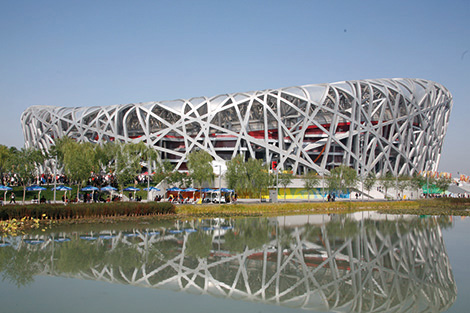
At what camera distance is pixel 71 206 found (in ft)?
90.6

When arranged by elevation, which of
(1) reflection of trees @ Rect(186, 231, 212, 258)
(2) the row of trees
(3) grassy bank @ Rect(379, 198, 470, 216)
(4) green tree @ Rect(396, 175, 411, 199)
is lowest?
(3) grassy bank @ Rect(379, 198, 470, 216)

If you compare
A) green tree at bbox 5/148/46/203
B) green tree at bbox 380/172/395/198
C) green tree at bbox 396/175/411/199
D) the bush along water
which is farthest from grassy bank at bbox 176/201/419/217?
green tree at bbox 5/148/46/203

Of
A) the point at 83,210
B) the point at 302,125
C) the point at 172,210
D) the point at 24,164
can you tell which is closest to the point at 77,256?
the point at 83,210

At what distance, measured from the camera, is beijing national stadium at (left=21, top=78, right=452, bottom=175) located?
208ft

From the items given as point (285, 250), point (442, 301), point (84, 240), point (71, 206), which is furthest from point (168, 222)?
point (442, 301)

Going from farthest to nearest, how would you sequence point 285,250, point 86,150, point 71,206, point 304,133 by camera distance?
point 304,133 < point 86,150 < point 71,206 < point 285,250

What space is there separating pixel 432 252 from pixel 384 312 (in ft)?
28.6

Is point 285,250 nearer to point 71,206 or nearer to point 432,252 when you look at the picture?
point 432,252

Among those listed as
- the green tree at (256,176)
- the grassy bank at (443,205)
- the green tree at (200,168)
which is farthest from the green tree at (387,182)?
the green tree at (200,168)

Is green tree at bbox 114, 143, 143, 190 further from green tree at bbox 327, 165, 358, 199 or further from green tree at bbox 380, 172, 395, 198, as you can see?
green tree at bbox 380, 172, 395, 198

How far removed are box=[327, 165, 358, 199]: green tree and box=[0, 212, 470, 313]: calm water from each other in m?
28.5

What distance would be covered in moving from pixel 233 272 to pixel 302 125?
171ft

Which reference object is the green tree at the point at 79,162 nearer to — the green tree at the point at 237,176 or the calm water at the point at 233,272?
the green tree at the point at 237,176

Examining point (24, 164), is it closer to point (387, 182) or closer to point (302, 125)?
point (302, 125)
